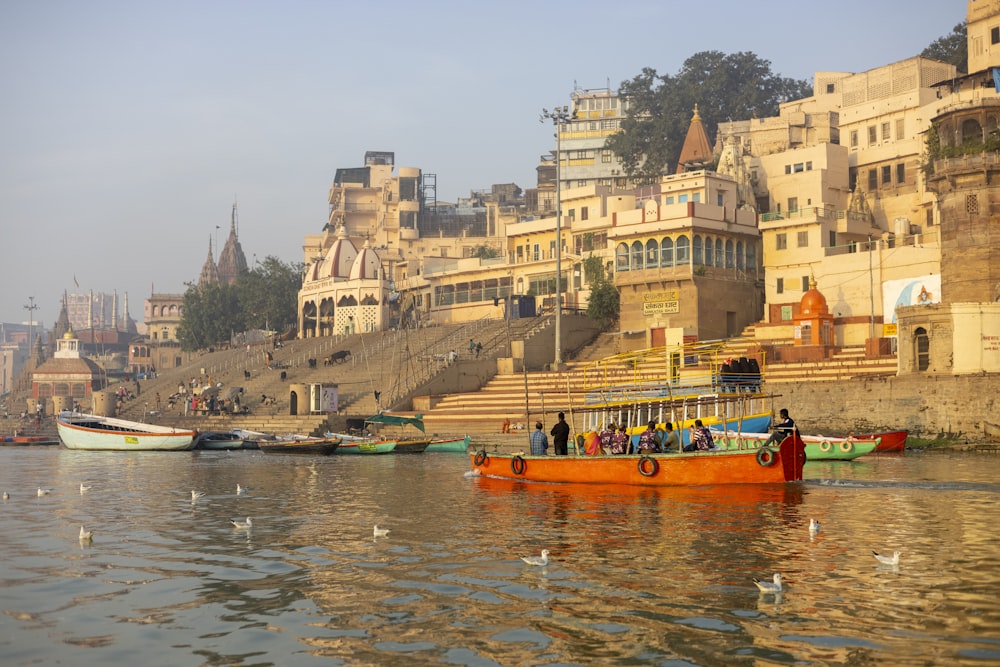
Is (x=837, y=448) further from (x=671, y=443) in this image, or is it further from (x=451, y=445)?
(x=451, y=445)

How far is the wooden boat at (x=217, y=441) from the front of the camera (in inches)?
1850

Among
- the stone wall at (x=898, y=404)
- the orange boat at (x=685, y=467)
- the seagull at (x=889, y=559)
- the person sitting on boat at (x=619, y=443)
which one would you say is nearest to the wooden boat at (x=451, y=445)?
the stone wall at (x=898, y=404)

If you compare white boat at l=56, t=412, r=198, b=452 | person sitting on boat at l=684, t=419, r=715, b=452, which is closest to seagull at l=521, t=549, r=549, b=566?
person sitting on boat at l=684, t=419, r=715, b=452

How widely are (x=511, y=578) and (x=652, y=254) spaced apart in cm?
4607

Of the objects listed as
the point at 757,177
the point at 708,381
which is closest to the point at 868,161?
the point at 757,177

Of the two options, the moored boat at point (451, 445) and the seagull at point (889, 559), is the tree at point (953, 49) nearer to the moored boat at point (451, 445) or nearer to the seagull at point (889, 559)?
the moored boat at point (451, 445)

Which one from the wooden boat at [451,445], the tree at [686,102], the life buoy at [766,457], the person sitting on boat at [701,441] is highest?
the tree at [686,102]

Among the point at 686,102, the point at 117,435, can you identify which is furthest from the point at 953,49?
the point at 117,435

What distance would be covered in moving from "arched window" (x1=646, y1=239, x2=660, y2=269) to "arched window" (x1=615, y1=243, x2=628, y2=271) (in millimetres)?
1573

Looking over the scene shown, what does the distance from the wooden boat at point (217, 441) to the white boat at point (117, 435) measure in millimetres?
782

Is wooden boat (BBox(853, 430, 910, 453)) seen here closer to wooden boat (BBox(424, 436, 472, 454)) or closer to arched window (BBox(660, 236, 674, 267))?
wooden boat (BBox(424, 436, 472, 454))

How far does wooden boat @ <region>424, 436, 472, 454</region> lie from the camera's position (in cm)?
4190

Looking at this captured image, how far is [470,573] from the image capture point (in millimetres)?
12727

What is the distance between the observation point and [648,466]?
23.4 meters
